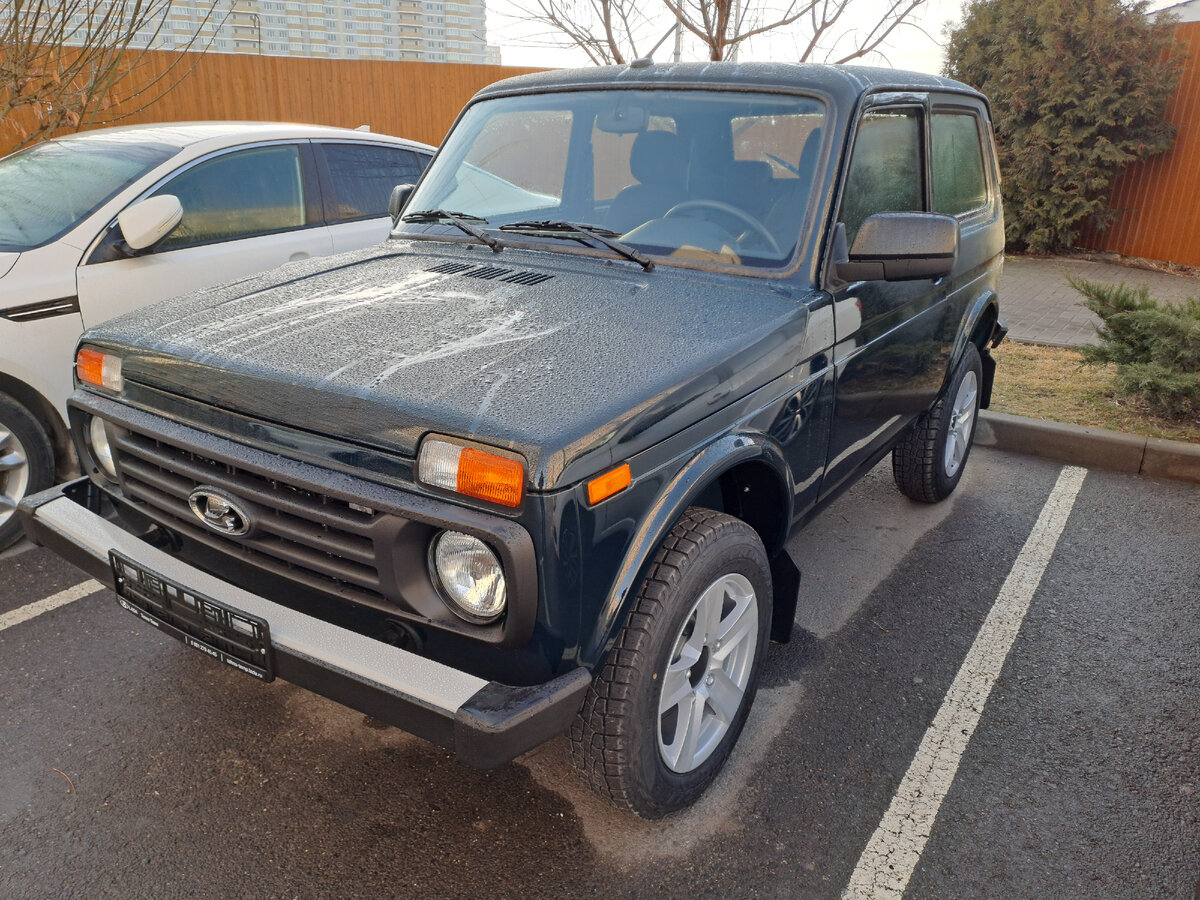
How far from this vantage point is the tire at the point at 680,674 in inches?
86.0

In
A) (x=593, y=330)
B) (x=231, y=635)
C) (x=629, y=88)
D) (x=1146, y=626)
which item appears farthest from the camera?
(x=1146, y=626)

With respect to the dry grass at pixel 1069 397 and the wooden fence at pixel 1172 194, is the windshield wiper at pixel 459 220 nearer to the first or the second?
the dry grass at pixel 1069 397

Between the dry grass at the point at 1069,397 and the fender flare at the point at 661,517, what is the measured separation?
4126 millimetres

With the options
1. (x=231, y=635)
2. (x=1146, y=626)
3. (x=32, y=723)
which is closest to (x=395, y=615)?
(x=231, y=635)

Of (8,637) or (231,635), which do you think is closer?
(231,635)

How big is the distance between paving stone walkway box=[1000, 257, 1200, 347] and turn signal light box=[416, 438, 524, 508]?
641 cm

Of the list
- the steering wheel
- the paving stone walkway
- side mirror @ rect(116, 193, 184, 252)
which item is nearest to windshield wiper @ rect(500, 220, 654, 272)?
the steering wheel

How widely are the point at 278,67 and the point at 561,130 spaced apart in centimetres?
1377

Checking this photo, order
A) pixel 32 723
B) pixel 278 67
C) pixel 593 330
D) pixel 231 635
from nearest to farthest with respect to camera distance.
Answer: pixel 231 635 < pixel 593 330 < pixel 32 723 < pixel 278 67

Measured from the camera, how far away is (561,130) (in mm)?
3467

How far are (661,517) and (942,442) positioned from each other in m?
2.79

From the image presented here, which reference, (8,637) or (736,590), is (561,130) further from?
(8,637)

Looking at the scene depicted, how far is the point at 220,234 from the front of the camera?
4680 millimetres

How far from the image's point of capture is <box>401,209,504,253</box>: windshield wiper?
3.22 metres
